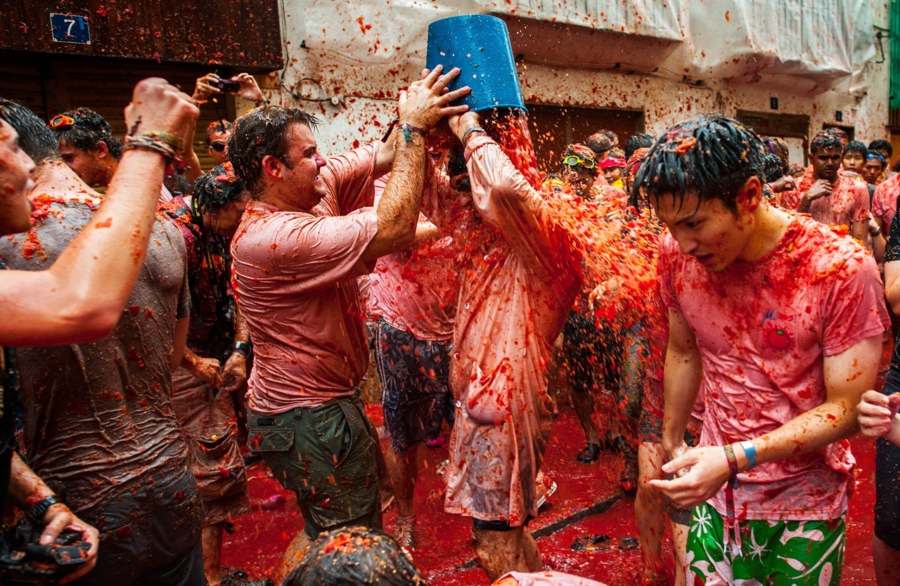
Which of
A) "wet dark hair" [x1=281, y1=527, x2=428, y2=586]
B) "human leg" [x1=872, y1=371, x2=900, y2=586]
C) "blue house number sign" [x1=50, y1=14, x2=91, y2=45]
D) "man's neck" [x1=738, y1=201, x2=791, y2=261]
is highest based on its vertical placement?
"blue house number sign" [x1=50, y1=14, x2=91, y2=45]

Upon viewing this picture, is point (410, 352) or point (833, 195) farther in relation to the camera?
point (833, 195)

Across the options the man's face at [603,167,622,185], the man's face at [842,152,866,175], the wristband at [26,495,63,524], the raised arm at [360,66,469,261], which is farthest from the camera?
the man's face at [842,152,866,175]

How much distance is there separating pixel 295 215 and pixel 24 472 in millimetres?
1408

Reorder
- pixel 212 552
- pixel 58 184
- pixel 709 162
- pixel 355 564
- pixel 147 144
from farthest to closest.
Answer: pixel 212 552 < pixel 58 184 < pixel 709 162 < pixel 147 144 < pixel 355 564

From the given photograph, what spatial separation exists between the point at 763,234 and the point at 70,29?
636 cm

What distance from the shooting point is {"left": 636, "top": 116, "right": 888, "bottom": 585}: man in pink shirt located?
2.18 metres

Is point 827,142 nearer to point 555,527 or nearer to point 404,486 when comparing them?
point 555,527

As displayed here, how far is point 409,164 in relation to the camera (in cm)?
300

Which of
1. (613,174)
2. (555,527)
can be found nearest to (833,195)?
(613,174)

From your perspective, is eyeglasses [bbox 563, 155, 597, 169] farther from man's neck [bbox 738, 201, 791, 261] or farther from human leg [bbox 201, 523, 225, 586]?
human leg [bbox 201, 523, 225, 586]

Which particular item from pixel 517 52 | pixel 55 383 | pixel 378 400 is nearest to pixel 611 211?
pixel 55 383

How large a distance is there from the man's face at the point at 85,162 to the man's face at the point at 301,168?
1.23m

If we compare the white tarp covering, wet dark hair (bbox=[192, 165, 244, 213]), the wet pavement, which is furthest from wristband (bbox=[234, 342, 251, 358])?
the white tarp covering

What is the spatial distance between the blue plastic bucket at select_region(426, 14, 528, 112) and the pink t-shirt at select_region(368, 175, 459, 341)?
5.74 feet
